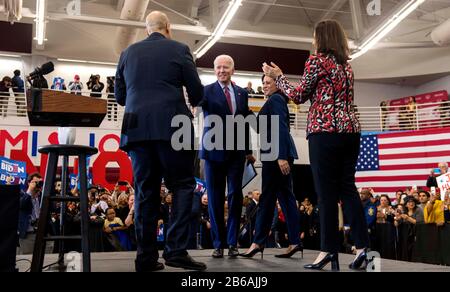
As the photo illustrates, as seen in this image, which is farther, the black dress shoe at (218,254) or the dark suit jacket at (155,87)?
the black dress shoe at (218,254)

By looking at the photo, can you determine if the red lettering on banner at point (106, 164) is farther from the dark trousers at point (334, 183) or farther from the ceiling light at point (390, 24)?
the dark trousers at point (334, 183)

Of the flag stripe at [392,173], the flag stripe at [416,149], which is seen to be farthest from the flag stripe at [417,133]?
the flag stripe at [392,173]

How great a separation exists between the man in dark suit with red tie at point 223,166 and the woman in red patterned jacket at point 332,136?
874 mm

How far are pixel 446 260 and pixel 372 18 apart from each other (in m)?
11.4

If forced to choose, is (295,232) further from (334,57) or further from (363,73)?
(363,73)

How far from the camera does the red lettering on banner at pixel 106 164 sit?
11.8 meters

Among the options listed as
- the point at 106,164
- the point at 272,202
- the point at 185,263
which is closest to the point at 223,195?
the point at 272,202

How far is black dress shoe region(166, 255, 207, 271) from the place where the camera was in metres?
2.60

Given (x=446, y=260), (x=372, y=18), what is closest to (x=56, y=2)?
(x=372, y=18)

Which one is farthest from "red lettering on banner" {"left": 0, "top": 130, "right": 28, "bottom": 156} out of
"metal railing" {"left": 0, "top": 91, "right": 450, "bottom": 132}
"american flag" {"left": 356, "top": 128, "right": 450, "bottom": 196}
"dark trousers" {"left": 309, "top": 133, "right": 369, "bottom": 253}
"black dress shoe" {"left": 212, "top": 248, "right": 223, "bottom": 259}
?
"dark trousers" {"left": 309, "top": 133, "right": 369, "bottom": 253}

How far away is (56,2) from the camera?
14727mm

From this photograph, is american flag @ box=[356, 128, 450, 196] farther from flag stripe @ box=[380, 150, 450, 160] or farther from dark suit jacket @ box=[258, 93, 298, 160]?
dark suit jacket @ box=[258, 93, 298, 160]

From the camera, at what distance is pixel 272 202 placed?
3.62 meters
